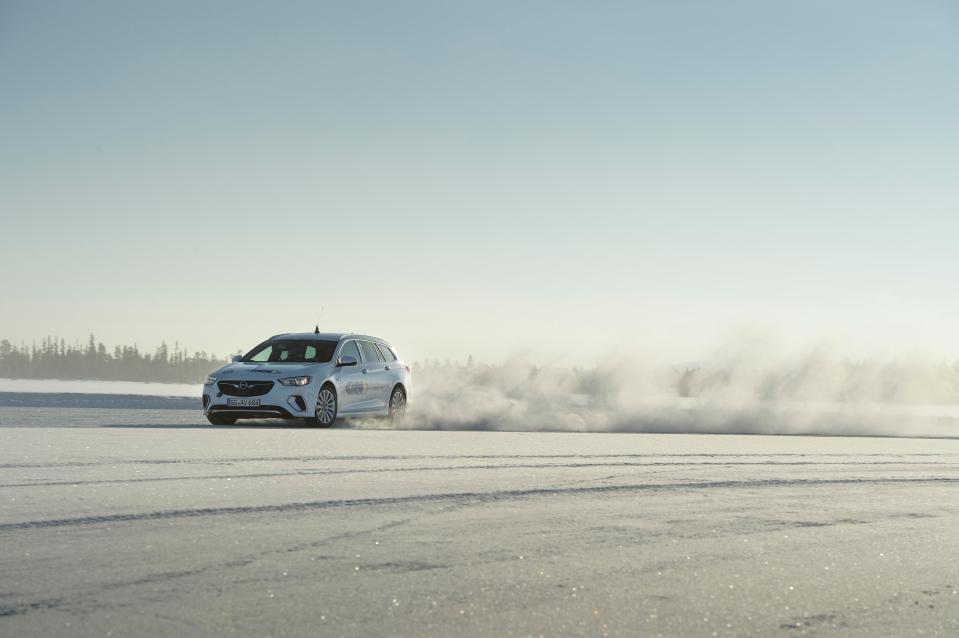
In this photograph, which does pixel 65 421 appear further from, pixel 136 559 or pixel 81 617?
pixel 81 617

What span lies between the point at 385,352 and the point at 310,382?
3121 millimetres

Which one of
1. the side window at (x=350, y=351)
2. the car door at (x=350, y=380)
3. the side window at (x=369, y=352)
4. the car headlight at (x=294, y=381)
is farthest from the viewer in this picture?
the side window at (x=369, y=352)

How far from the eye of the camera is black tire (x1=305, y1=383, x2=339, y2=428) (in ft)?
63.3

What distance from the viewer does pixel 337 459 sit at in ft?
42.1

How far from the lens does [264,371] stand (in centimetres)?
1936

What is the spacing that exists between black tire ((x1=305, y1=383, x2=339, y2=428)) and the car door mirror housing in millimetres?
486

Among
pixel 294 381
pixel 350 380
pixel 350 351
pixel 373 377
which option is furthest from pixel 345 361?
pixel 294 381

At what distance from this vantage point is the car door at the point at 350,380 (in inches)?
786

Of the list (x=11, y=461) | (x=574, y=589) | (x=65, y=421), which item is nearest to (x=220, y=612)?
(x=574, y=589)

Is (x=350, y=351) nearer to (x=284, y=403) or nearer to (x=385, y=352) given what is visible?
(x=385, y=352)

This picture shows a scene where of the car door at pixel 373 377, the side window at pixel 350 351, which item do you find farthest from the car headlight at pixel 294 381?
the car door at pixel 373 377

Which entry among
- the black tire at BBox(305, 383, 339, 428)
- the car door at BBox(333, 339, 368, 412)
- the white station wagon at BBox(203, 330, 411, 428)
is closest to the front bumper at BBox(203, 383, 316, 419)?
the white station wagon at BBox(203, 330, 411, 428)

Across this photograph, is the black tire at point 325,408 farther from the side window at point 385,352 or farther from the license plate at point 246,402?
the side window at point 385,352

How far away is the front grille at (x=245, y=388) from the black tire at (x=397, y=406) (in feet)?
10.6
